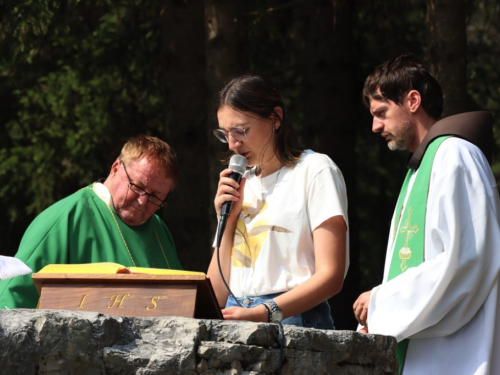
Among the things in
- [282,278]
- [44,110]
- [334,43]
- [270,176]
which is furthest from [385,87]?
[44,110]

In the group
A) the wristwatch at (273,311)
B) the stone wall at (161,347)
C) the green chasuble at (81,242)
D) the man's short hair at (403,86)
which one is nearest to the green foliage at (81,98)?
the green chasuble at (81,242)

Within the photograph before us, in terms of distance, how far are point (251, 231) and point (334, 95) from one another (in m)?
5.44

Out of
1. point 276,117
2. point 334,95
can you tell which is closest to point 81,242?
point 276,117

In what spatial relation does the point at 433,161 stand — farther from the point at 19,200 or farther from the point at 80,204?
the point at 19,200

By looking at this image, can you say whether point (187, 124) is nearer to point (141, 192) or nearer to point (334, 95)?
point (334, 95)

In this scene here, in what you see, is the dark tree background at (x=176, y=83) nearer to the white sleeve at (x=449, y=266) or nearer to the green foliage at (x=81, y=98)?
the green foliage at (x=81, y=98)

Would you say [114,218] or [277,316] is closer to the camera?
[277,316]

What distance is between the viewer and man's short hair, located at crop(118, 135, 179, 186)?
14.3ft

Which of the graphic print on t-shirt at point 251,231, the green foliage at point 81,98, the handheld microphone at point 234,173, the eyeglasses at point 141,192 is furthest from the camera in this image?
the green foliage at point 81,98

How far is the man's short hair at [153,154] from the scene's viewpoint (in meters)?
4.37

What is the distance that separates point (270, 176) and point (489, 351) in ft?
3.70

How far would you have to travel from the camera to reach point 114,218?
4.52 metres

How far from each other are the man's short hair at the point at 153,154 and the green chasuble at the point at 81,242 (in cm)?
32

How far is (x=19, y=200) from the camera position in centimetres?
1025
